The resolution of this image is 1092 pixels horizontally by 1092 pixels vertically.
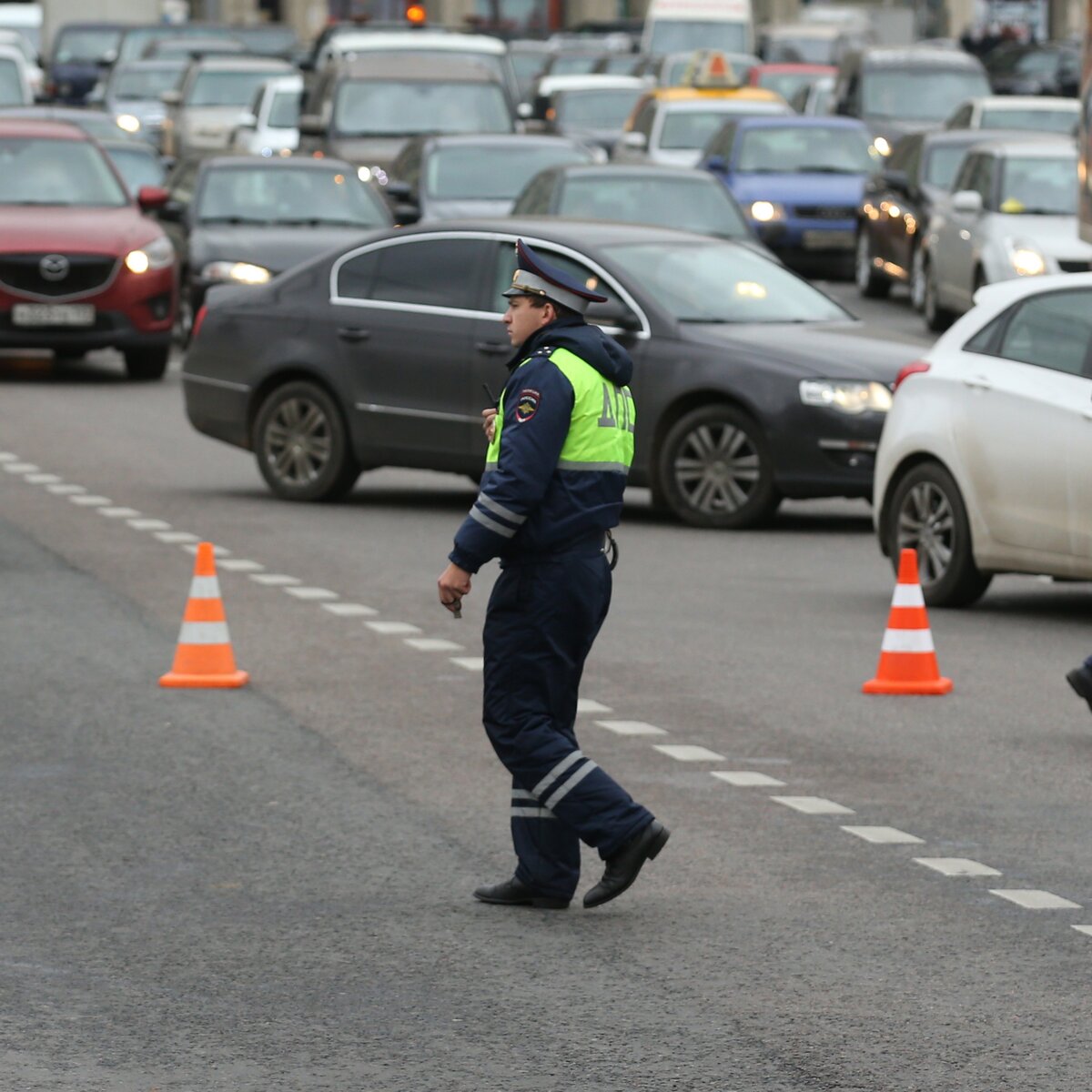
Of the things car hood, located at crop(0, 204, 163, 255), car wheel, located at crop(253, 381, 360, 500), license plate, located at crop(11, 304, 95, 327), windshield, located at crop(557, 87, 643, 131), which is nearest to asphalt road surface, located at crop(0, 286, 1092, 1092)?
car wheel, located at crop(253, 381, 360, 500)

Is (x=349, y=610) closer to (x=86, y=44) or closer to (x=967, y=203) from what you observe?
(x=967, y=203)

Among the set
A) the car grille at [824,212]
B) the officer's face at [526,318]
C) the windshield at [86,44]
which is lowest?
the car grille at [824,212]

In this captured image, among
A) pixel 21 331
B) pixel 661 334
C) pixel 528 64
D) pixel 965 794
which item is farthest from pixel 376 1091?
pixel 528 64

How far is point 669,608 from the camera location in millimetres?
13406

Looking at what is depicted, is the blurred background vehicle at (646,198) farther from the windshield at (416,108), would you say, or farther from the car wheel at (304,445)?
the windshield at (416,108)

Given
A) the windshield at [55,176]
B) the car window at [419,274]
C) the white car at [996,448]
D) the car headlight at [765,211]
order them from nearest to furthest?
the white car at [996,448] < the car window at [419,274] < the windshield at [55,176] < the car headlight at [765,211]

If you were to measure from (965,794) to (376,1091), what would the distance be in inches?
144

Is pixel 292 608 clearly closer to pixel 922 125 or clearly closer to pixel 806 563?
pixel 806 563

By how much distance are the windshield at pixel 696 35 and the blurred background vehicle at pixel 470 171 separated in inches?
1050

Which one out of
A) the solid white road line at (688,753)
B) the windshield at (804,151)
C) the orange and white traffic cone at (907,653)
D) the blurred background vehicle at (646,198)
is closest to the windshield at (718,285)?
the orange and white traffic cone at (907,653)

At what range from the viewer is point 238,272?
2512cm

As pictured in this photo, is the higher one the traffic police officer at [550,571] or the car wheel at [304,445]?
the traffic police officer at [550,571]

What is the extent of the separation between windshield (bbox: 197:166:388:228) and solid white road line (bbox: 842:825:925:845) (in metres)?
17.8

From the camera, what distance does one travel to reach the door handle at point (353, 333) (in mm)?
17516
